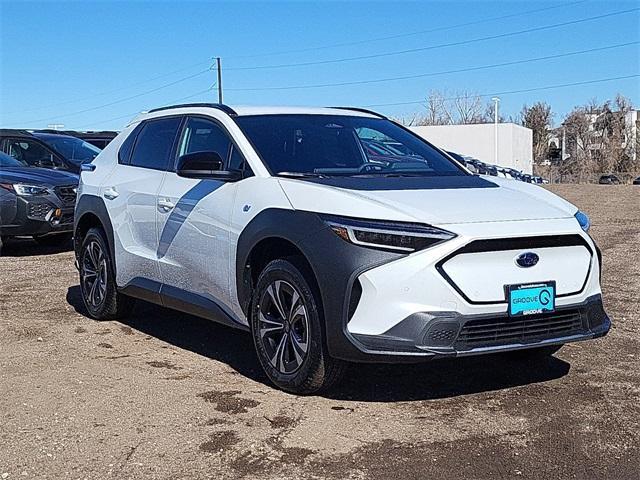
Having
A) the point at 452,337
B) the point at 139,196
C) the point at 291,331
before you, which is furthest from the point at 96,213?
A: the point at 452,337

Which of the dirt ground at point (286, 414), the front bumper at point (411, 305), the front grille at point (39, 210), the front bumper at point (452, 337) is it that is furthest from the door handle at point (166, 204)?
the front grille at point (39, 210)

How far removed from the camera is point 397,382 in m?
5.40

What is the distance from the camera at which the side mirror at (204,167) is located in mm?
5602

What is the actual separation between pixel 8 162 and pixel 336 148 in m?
8.00

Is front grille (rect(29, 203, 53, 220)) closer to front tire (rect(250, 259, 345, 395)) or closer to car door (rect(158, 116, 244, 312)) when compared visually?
car door (rect(158, 116, 244, 312))

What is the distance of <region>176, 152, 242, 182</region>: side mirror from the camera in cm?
560

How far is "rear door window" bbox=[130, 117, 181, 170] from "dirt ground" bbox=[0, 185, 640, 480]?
1369 millimetres

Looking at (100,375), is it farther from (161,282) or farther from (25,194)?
(25,194)

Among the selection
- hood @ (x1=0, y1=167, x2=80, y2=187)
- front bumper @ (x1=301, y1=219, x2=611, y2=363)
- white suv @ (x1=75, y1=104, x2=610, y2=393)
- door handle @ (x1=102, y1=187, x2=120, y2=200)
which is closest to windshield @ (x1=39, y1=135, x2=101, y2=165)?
hood @ (x1=0, y1=167, x2=80, y2=187)

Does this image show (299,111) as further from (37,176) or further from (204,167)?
(37,176)

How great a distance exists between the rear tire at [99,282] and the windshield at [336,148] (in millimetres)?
2036

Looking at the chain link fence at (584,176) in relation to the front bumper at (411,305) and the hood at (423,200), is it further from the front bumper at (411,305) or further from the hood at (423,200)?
the front bumper at (411,305)

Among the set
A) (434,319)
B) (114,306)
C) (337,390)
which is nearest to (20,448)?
(337,390)

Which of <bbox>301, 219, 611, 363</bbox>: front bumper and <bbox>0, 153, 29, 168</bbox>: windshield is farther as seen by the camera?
<bbox>0, 153, 29, 168</bbox>: windshield
